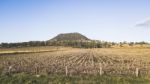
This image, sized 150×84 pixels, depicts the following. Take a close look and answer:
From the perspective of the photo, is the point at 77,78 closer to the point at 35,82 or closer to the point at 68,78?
the point at 68,78

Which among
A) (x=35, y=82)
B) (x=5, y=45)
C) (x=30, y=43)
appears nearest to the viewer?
(x=35, y=82)

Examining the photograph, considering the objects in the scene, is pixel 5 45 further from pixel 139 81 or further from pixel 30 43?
pixel 139 81

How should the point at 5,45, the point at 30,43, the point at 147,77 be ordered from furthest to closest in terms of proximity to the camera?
1. the point at 30,43
2. the point at 5,45
3. the point at 147,77

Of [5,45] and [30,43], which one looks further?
[30,43]

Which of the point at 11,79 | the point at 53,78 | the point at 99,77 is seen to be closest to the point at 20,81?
the point at 11,79

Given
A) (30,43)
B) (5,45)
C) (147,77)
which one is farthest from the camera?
(30,43)

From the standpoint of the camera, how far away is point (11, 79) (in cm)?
2169

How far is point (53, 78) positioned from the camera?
21.2 metres

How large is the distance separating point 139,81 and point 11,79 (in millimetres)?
10821

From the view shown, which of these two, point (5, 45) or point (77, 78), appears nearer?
point (77, 78)

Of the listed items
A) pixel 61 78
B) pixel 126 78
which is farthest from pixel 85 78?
pixel 126 78

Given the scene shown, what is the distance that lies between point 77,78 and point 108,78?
2.61 meters

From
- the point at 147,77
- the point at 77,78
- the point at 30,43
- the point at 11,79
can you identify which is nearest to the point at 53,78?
the point at 77,78

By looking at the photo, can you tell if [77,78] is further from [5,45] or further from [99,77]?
[5,45]
